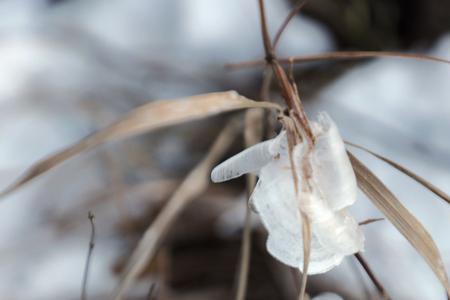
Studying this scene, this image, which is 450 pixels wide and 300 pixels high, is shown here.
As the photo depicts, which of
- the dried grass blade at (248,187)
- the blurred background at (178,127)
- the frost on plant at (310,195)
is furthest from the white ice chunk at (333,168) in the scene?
the blurred background at (178,127)

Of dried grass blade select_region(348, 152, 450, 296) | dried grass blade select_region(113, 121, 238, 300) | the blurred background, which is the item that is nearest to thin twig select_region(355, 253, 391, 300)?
dried grass blade select_region(348, 152, 450, 296)

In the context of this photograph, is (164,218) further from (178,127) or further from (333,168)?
(178,127)

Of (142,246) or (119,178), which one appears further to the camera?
(119,178)

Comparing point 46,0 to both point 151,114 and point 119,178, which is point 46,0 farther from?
point 151,114

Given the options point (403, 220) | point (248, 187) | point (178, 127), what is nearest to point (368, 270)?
point (403, 220)

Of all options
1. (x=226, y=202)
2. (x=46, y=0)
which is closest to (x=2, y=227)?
(x=226, y=202)

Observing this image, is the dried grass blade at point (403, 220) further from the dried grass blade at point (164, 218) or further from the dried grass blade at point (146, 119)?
the dried grass blade at point (164, 218)
